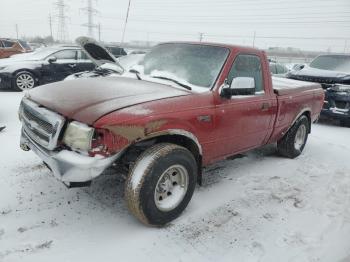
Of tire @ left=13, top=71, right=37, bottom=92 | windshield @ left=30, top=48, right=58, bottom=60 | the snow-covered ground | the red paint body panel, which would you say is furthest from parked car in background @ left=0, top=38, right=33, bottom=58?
the red paint body panel

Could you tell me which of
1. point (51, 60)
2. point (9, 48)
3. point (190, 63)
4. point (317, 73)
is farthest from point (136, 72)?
point (9, 48)

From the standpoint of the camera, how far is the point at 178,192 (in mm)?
3514

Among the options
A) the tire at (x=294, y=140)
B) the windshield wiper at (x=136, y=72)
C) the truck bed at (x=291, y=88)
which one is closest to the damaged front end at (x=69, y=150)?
the windshield wiper at (x=136, y=72)

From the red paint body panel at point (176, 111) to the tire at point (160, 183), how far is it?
222 mm

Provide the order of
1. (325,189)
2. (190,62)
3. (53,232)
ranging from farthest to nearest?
(325,189)
(190,62)
(53,232)

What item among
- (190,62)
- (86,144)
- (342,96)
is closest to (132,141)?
(86,144)

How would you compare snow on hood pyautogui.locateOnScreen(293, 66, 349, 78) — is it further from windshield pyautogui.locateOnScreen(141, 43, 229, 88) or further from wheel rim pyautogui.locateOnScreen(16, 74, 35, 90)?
wheel rim pyautogui.locateOnScreen(16, 74, 35, 90)

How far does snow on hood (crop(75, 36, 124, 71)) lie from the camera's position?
5.01m

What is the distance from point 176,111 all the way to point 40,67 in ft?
28.2

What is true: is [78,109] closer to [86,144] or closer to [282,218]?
[86,144]

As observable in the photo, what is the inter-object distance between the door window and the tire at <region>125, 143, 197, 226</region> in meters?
1.24

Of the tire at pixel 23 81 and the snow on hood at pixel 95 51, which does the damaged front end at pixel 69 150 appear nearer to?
the snow on hood at pixel 95 51

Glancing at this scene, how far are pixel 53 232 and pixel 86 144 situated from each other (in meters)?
0.97

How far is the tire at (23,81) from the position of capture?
1033cm
